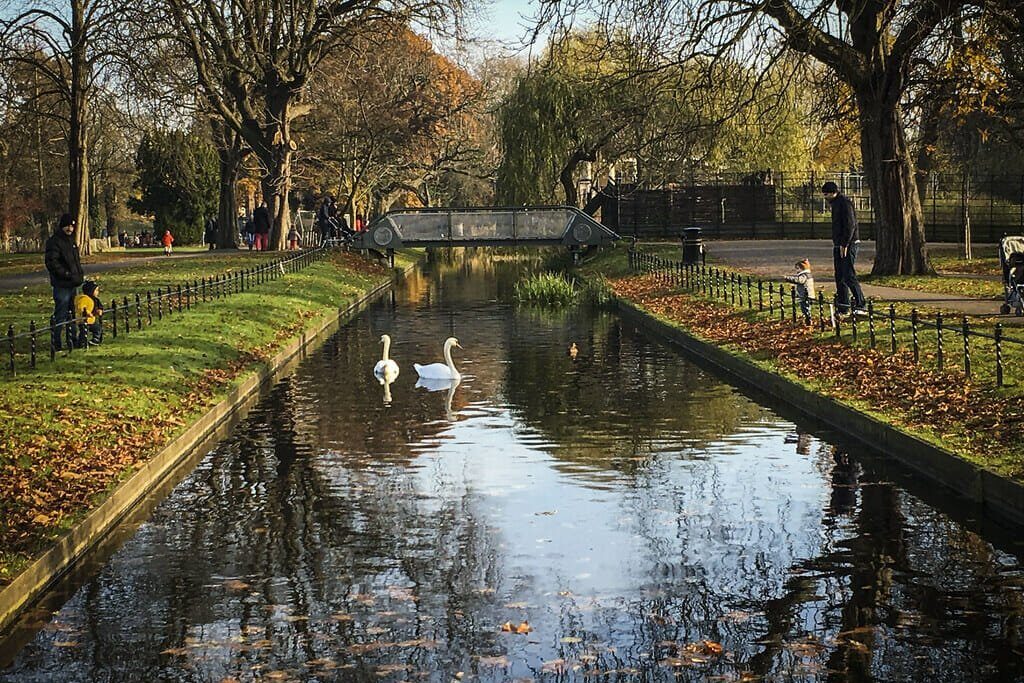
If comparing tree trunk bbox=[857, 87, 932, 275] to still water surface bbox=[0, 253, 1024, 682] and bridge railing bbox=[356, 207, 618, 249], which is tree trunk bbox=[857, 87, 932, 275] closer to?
still water surface bbox=[0, 253, 1024, 682]

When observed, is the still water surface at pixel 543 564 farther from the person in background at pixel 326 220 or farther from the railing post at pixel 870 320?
the person in background at pixel 326 220

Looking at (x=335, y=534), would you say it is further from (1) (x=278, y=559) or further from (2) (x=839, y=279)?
(2) (x=839, y=279)

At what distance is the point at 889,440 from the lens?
14969 millimetres

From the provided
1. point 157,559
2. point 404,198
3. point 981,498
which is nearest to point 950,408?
point 981,498

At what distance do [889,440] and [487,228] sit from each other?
38544 millimetres

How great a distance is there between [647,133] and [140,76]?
22282mm

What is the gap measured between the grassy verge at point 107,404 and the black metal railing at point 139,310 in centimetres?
34

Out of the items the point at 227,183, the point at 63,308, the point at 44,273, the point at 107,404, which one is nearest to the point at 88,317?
the point at 63,308

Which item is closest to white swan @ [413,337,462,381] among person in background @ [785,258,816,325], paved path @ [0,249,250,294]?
person in background @ [785,258,816,325]

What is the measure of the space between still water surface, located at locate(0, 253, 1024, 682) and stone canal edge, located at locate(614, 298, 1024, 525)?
360 mm

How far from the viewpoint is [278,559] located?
10.5 meters

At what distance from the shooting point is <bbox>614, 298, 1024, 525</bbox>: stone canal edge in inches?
471

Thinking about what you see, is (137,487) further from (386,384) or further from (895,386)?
(895,386)

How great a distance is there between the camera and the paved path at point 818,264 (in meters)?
25.6
